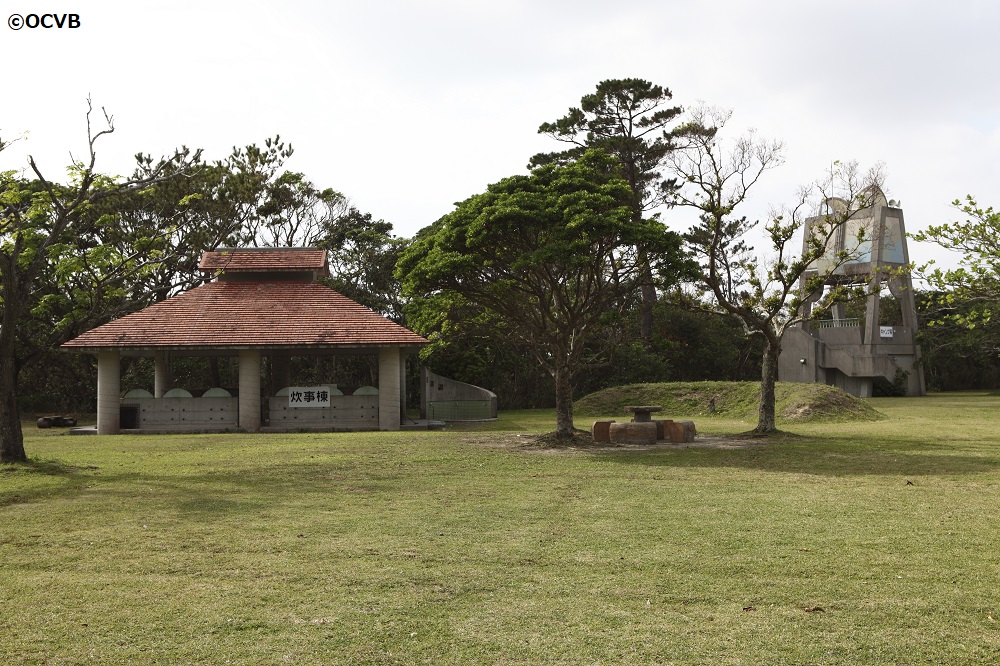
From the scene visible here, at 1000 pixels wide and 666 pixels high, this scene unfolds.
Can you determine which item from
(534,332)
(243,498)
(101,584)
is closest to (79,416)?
(534,332)

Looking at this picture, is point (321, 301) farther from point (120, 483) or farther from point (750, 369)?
point (750, 369)

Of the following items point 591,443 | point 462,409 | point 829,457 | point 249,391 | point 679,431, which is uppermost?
point 249,391

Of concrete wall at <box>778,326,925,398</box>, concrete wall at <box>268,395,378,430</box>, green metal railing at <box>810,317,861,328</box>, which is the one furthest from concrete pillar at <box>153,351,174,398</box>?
concrete wall at <box>778,326,925,398</box>

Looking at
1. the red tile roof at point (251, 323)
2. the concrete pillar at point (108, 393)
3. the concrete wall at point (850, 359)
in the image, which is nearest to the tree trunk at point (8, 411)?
the red tile roof at point (251, 323)

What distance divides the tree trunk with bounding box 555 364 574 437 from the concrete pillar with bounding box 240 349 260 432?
997 centimetres

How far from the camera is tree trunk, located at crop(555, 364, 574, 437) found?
19.4 metres

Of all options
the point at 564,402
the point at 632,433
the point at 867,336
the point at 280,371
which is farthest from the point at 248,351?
the point at 867,336

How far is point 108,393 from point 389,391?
796cm

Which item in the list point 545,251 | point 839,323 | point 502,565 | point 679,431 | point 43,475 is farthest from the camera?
point 839,323

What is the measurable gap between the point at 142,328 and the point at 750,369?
107ft

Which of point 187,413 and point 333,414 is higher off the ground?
point 187,413

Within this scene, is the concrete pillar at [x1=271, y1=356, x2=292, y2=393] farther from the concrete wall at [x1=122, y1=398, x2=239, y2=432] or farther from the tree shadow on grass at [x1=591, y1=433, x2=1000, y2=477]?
the tree shadow on grass at [x1=591, y1=433, x2=1000, y2=477]

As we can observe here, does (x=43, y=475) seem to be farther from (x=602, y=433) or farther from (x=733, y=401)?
(x=733, y=401)

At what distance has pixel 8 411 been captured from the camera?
14.6 meters
